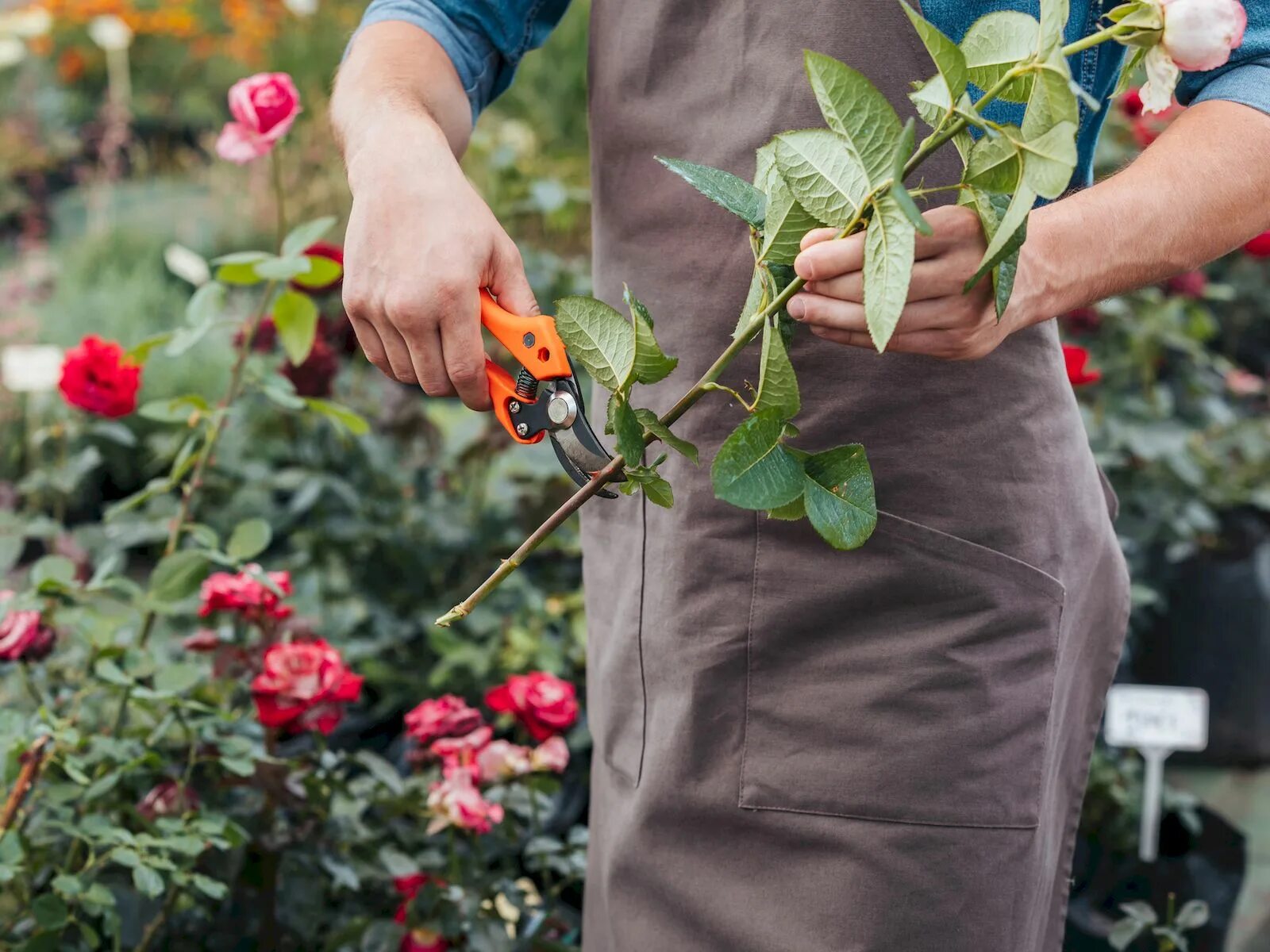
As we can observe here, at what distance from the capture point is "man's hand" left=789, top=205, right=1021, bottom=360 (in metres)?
0.70

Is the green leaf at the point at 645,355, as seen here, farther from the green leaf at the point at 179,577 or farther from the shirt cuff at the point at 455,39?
the green leaf at the point at 179,577

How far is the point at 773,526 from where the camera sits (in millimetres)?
991

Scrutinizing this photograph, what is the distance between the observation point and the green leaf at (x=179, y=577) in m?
1.39

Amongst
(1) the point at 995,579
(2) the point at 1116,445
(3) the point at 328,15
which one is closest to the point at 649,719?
(1) the point at 995,579

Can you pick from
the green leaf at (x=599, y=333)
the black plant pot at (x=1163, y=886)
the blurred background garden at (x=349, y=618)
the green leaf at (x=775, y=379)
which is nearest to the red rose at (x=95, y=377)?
the blurred background garden at (x=349, y=618)

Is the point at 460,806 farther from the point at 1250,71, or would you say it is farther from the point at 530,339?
the point at 1250,71

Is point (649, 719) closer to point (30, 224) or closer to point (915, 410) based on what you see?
point (915, 410)

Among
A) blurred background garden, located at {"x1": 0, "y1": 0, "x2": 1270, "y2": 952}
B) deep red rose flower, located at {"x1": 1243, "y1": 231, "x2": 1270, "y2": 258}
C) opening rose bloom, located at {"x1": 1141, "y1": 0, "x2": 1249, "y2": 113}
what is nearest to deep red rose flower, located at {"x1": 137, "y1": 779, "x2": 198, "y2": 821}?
blurred background garden, located at {"x1": 0, "y1": 0, "x2": 1270, "y2": 952}

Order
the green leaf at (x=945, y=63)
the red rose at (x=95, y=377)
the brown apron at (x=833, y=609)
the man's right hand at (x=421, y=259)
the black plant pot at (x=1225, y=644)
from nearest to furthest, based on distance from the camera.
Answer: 1. the green leaf at (x=945, y=63)
2. the man's right hand at (x=421, y=259)
3. the brown apron at (x=833, y=609)
4. the red rose at (x=95, y=377)
5. the black plant pot at (x=1225, y=644)

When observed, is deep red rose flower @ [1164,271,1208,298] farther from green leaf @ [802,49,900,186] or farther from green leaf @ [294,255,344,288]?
green leaf @ [802,49,900,186]

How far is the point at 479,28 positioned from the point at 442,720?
0.81 m

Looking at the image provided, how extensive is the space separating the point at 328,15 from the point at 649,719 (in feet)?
17.4

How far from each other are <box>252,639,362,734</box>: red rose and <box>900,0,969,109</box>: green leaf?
38.9 inches

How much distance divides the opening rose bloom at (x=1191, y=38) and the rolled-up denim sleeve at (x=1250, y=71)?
21 cm
